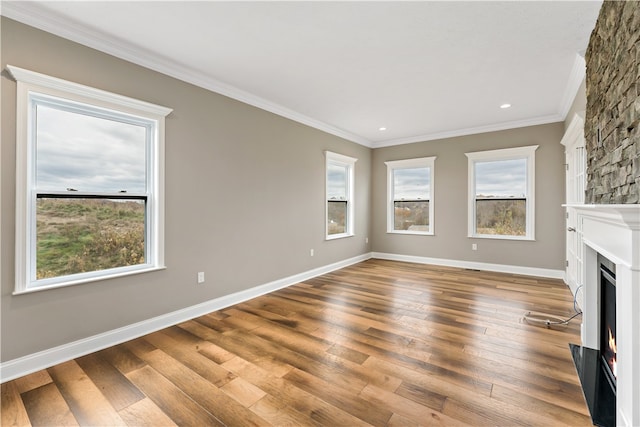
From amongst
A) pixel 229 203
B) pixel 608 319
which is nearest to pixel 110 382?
pixel 229 203

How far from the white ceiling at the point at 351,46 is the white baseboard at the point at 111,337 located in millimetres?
2532

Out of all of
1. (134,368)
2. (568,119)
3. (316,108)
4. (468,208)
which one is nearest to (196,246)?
(134,368)

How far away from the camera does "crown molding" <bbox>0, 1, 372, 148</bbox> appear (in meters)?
2.21

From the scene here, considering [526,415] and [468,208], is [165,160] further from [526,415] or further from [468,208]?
[468,208]

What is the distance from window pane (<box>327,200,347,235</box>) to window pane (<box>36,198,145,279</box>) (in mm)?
3382

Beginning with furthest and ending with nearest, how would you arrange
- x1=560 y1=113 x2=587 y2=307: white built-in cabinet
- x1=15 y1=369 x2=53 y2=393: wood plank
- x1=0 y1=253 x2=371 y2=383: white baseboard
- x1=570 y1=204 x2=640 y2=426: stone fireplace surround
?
x1=560 y1=113 x2=587 y2=307: white built-in cabinet < x1=0 y1=253 x2=371 y2=383: white baseboard < x1=15 y1=369 x2=53 y2=393: wood plank < x1=570 y1=204 x2=640 y2=426: stone fireplace surround

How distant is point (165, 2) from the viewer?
7.16 feet

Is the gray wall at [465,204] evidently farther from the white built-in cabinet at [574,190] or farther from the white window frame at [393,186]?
the white built-in cabinet at [574,190]

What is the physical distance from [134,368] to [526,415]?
106 inches

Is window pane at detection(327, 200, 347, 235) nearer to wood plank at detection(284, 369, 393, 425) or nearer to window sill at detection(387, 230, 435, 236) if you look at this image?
window sill at detection(387, 230, 435, 236)

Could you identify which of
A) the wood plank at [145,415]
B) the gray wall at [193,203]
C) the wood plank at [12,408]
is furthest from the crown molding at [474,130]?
the wood plank at [12,408]


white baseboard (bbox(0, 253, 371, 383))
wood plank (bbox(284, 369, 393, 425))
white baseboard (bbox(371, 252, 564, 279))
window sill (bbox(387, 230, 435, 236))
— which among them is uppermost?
window sill (bbox(387, 230, 435, 236))

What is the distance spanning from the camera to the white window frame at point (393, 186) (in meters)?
6.19

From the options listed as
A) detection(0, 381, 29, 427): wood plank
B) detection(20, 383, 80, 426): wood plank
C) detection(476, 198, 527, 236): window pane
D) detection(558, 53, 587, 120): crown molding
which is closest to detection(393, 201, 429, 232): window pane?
detection(476, 198, 527, 236): window pane
